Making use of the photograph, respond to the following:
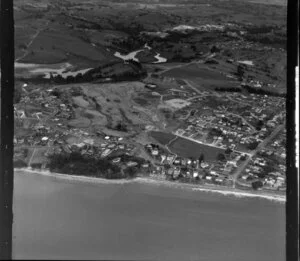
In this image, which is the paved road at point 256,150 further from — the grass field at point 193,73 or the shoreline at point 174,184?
the grass field at point 193,73

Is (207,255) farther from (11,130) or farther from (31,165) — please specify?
(11,130)

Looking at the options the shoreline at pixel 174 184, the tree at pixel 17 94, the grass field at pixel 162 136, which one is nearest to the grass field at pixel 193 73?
the grass field at pixel 162 136

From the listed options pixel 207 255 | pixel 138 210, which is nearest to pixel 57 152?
pixel 138 210

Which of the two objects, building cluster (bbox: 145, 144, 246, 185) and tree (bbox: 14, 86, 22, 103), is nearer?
building cluster (bbox: 145, 144, 246, 185)

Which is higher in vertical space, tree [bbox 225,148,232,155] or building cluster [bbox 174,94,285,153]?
building cluster [bbox 174,94,285,153]

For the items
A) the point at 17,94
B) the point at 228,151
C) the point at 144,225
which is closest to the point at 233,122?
the point at 228,151

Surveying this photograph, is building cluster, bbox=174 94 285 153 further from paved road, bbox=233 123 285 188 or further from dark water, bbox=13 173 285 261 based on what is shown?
dark water, bbox=13 173 285 261

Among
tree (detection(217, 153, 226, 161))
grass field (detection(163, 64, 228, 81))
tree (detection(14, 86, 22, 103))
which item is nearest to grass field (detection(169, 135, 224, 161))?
tree (detection(217, 153, 226, 161))

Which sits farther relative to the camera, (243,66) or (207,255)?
(243,66)
